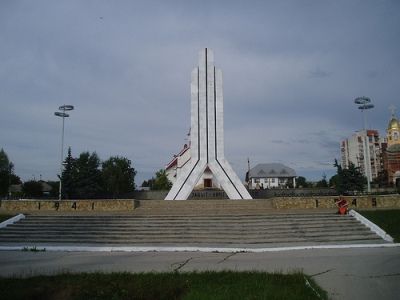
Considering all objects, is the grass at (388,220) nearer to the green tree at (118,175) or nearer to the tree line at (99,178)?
the tree line at (99,178)

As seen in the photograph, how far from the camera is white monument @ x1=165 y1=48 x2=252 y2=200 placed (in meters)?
25.3

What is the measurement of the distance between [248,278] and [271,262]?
252 cm

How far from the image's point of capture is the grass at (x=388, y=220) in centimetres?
1235

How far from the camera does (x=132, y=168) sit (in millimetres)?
42719

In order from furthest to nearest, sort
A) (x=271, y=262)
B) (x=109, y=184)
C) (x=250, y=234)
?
(x=109, y=184)
(x=250, y=234)
(x=271, y=262)

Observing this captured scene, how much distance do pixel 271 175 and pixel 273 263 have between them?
66533 millimetres

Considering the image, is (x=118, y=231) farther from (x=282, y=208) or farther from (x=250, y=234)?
(x=282, y=208)

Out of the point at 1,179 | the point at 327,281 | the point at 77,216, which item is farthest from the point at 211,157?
the point at 1,179

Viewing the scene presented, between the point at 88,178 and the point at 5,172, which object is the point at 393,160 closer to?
the point at 88,178

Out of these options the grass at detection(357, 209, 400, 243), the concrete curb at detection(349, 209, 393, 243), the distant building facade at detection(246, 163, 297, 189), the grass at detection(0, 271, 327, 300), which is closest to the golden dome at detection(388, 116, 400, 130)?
the distant building facade at detection(246, 163, 297, 189)

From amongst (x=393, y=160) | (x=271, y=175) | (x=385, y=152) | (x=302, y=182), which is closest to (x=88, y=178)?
(x=271, y=175)

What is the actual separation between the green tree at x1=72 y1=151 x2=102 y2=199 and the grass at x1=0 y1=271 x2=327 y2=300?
28.1 m

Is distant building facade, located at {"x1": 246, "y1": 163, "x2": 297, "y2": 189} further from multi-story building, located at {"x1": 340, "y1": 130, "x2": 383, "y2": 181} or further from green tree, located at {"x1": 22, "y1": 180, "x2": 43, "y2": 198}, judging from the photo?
green tree, located at {"x1": 22, "y1": 180, "x2": 43, "y2": 198}

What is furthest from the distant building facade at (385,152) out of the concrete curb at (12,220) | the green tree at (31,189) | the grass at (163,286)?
the green tree at (31,189)
